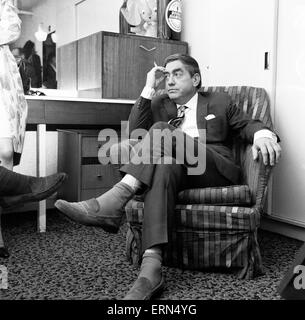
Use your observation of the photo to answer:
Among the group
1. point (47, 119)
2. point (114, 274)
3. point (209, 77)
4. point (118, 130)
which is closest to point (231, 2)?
point (209, 77)

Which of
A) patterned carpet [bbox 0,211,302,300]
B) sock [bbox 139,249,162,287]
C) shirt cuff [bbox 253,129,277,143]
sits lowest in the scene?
patterned carpet [bbox 0,211,302,300]

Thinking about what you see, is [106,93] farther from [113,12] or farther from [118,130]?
[113,12]

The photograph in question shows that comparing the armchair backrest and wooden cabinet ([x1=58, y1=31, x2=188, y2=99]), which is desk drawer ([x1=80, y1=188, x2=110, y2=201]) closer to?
wooden cabinet ([x1=58, y1=31, x2=188, y2=99])

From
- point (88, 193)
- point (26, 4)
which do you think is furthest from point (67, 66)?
point (88, 193)

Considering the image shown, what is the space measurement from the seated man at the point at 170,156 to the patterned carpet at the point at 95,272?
0.60ft

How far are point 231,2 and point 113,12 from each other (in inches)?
46.9

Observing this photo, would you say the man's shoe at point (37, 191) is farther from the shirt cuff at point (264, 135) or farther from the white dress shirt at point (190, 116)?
the shirt cuff at point (264, 135)

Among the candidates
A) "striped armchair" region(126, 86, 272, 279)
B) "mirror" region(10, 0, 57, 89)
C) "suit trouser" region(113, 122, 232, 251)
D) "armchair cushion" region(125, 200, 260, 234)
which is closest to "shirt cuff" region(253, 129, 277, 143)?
"striped armchair" region(126, 86, 272, 279)

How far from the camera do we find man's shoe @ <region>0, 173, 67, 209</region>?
203cm

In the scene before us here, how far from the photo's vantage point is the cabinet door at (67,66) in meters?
3.13

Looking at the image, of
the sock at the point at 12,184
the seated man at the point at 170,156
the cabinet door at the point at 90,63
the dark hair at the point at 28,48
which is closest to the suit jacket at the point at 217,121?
the seated man at the point at 170,156

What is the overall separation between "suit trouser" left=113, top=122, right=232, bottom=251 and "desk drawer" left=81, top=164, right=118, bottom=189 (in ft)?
3.06

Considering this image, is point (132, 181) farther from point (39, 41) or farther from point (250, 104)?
point (39, 41)

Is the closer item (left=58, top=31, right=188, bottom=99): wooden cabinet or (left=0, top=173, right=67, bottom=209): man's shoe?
(left=0, top=173, right=67, bottom=209): man's shoe
